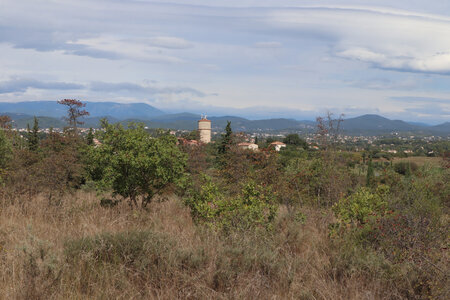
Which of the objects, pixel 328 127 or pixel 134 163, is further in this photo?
pixel 328 127

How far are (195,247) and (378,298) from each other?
169 centimetres

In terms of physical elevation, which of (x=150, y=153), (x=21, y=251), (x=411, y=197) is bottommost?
(x=411, y=197)

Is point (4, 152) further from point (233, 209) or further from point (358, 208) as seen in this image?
point (358, 208)

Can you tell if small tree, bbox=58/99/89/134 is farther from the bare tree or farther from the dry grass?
the dry grass

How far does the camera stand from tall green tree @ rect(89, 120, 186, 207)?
23.0 feet

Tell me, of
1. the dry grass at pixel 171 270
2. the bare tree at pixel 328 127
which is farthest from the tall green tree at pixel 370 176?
the dry grass at pixel 171 270

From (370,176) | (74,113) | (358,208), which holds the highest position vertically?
Result: (74,113)

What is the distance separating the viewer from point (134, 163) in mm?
6820

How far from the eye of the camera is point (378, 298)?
2861 mm

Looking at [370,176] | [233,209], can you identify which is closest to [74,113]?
[370,176]

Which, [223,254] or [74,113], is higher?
[74,113]

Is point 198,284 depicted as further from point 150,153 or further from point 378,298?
point 150,153

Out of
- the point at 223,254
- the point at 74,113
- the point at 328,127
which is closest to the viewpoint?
the point at 223,254

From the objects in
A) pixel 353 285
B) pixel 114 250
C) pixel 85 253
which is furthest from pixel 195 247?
pixel 353 285
